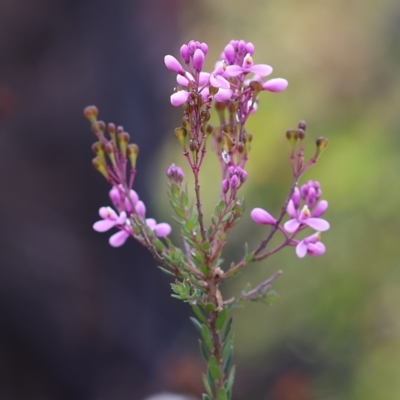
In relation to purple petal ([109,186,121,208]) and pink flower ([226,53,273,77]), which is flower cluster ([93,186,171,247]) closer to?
purple petal ([109,186,121,208])

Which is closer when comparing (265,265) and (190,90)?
(190,90)

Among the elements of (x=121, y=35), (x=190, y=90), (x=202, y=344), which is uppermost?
(x=121, y=35)

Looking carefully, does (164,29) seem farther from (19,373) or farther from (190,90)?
(190,90)

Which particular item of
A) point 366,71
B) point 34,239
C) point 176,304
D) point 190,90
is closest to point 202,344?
point 190,90

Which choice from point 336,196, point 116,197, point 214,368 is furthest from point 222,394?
point 336,196

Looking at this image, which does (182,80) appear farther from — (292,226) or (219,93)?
(292,226)

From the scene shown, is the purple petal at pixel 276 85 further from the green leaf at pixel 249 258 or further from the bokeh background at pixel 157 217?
the bokeh background at pixel 157 217

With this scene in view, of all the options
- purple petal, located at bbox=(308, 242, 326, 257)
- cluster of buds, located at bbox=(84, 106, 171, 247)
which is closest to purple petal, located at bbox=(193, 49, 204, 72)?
→ cluster of buds, located at bbox=(84, 106, 171, 247)

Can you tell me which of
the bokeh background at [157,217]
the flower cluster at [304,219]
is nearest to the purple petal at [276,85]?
the flower cluster at [304,219]
